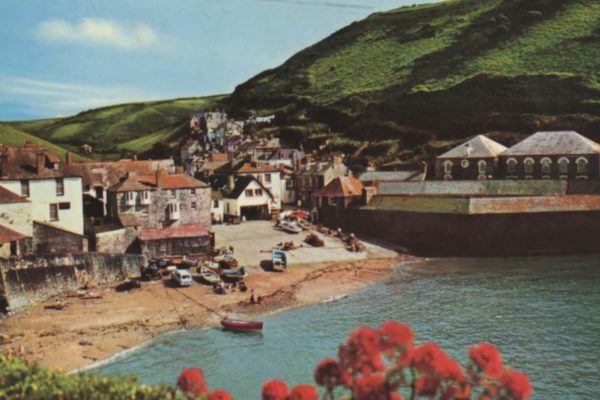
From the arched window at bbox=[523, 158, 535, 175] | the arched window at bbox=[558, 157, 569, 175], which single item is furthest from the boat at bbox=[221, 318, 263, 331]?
the arched window at bbox=[558, 157, 569, 175]

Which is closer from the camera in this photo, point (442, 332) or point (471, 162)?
point (442, 332)

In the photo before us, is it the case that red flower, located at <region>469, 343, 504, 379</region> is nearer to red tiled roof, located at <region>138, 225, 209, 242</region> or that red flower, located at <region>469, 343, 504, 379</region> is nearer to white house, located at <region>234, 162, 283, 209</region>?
red tiled roof, located at <region>138, 225, 209, 242</region>

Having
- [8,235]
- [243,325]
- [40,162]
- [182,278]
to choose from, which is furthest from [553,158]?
[8,235]

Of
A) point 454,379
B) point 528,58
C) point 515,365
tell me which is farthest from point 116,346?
point 528,58

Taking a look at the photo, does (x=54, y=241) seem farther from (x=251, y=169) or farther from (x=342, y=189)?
(x=342, y=189)

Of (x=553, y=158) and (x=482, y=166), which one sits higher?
(x=553, y=158)

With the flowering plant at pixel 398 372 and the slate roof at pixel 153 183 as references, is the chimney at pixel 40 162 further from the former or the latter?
the flowering plant at pixel 398 372

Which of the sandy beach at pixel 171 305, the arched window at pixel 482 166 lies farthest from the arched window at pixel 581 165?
the sandy beach at pixel 171 305

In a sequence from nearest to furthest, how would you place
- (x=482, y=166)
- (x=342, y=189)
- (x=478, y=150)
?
(x=342, y=189), (x=482, y=166), (x=478, y=150)
